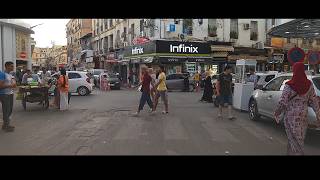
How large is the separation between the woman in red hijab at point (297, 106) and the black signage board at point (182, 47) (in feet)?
97.0

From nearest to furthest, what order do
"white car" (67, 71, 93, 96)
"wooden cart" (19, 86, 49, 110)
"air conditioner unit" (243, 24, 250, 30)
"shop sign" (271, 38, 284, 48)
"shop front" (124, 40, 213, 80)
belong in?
"wooden cart" (19, 86, 49, 110) < "white car" (67, 71, 93, 96) < "shop front" (124, 40, 213, 80) < "air conditioner unit" (243, 24, 250, 30) < "shop sign" (271, 38, 284, 48)

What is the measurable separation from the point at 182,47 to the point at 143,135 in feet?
91.2

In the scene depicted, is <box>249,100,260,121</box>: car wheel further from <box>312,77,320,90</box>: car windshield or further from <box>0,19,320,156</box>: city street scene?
<box>312,77,320,90</box>: car windshield

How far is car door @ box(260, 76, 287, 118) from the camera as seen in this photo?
40.4ft

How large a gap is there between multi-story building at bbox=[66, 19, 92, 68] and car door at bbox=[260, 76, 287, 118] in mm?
61107

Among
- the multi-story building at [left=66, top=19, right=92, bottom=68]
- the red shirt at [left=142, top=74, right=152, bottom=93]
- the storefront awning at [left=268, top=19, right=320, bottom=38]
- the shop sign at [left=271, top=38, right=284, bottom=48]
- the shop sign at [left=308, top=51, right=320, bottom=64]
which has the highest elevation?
the multi-story building at [left=66, top=19, right=92, bottom=68]

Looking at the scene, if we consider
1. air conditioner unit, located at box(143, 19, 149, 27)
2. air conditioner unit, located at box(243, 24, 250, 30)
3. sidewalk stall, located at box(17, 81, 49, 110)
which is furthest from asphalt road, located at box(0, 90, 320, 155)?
air conditioner unit, located at box(243, 24, 250, 30)

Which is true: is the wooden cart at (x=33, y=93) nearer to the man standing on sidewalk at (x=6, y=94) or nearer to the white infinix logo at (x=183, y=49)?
the man standing on sidewalk at (x=6, y=94)

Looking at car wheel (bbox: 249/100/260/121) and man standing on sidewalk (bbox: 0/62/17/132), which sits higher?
man standing on sidewalk (bbox: 0/62/17/132)

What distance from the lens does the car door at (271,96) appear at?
12.3m

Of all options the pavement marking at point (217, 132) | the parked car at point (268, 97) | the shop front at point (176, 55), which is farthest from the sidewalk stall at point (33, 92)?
the shop front at point (176, 55)
